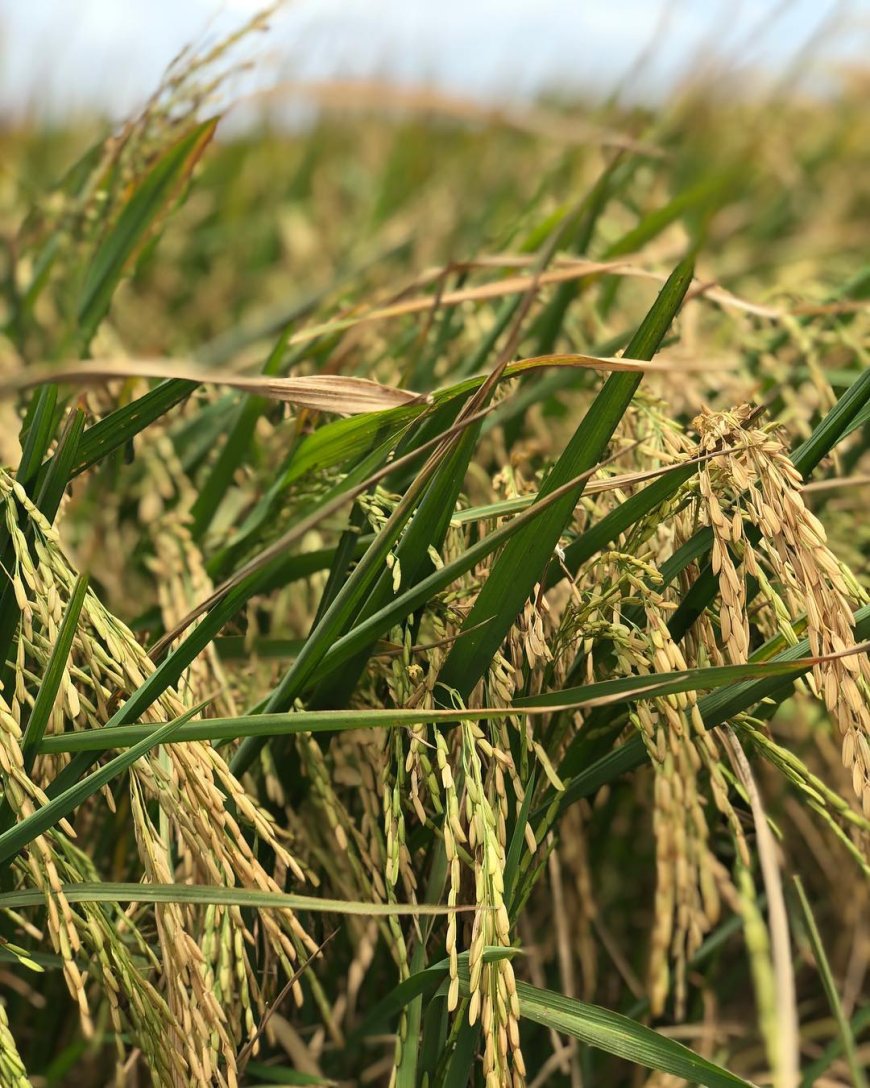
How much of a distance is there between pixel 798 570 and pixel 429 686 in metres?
0.24

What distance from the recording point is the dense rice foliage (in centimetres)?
60

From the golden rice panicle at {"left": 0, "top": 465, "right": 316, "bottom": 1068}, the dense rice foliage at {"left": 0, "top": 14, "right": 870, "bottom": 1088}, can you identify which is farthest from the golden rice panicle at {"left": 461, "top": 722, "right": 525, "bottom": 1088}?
the golden rice panicle at {"left": 0, "top": 465, "right": 316, "bottom": 1068}

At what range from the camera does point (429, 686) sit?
680 millimetres

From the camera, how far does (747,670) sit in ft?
1.94

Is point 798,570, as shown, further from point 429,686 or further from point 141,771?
point 141,771

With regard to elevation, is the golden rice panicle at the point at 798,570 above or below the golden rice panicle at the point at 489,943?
above

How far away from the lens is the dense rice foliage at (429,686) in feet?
1.96

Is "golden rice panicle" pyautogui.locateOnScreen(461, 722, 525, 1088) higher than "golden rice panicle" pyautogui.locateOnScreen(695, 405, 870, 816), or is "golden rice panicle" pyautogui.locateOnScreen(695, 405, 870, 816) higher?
"golden rice panicle" pyautogui.locateOnScreen(695, 405, 870, 816)

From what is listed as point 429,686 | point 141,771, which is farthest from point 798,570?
point 141,771

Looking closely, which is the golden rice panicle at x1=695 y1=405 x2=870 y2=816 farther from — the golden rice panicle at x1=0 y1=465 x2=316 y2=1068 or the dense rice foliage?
the golden rice panicle at x1=0 y1=465 x2=316 y2=1068

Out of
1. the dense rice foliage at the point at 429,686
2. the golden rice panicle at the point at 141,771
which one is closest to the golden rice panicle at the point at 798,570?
the dense rice foliage at the point at 429,686

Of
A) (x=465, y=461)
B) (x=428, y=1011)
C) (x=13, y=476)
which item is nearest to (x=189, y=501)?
(x=13, y=476)

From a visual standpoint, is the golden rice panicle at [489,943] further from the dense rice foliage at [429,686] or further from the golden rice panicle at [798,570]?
the golden rice panicle at [798,570]

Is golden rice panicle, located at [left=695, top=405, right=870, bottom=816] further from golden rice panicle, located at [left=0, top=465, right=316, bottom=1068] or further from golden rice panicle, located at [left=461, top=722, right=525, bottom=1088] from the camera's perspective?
golden rice panicle, located at [left=0, top=465, right=316, bottom=1068]
